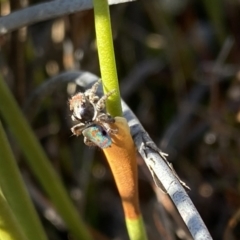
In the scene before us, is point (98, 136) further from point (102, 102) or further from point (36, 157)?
point (36, 157)

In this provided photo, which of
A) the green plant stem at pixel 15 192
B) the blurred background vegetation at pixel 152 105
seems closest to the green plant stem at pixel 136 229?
the green plant stem at pixel 15 192

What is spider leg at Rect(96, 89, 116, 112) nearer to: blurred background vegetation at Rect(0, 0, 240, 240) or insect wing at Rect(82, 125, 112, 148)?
insect wing at Rect(82, 125, 112, 148)

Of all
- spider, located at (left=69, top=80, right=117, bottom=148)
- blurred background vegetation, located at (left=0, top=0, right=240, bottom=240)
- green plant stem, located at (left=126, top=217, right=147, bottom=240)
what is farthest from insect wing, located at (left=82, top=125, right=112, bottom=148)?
blurred background vegetation, located at (left=0, top=0, right=240, bottom=240)

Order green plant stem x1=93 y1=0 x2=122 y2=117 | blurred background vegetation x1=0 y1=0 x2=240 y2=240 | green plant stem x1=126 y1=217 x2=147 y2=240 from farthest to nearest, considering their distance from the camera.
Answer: blurred background vegetation x1=0 y1=0 x2=240 y2=240, green plant stem x1=126 y1=217 x2=147 y2=240, green plant stem x1=93 y1=0 x2=122 y2=117

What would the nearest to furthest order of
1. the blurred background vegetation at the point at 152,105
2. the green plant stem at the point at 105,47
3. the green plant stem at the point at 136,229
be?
the green plant stem at the point at 105,47
the green plant stem at the point at 136,229
the blurred background vegetation at the point at 152,105

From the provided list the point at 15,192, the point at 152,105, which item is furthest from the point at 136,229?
the point at 152,105

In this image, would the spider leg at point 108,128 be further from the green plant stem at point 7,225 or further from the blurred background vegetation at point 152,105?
the blurred background vegetation at point 152,105
